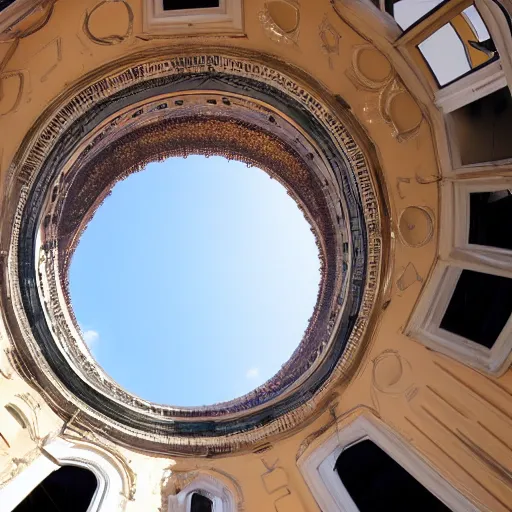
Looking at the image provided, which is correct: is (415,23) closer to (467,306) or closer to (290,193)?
(467,306)

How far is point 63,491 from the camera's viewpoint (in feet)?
25.2

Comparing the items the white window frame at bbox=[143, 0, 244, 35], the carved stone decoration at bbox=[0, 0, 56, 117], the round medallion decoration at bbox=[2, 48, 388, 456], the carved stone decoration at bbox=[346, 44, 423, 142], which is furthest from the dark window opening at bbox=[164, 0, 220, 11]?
the carved stone decoration at bbox=[346, 44, 423, 142]

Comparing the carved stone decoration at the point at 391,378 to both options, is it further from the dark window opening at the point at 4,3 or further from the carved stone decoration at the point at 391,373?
the dark window opening at the point at 4,3

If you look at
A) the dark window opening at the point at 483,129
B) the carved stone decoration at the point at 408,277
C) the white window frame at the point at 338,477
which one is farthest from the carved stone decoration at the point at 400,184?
the white window frame at the point at 338,477

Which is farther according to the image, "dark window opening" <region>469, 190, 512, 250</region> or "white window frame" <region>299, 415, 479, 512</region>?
"dark window opening" <region>469, 190, 512, 250</region>

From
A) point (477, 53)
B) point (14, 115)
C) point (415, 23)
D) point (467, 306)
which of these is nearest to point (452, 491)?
point (467, 306)

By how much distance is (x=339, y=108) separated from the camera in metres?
7.28

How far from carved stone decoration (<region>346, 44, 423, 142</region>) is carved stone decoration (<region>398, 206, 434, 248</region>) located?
1.04 metres

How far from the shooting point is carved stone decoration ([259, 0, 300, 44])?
660 centimetres

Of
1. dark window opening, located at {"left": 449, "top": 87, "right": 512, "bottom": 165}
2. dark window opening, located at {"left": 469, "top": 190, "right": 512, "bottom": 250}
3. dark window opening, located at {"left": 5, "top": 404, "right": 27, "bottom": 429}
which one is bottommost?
dark window opening, located at {"left": 5, "top": 404, "right": 27, "bottom": 429}

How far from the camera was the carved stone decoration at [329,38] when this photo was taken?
6637 mm

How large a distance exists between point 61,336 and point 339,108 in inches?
225

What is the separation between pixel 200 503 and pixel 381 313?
3952 mm

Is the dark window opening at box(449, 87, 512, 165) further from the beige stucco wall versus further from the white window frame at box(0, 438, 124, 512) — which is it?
the white window frame at box(0, 438, 124, 512)
